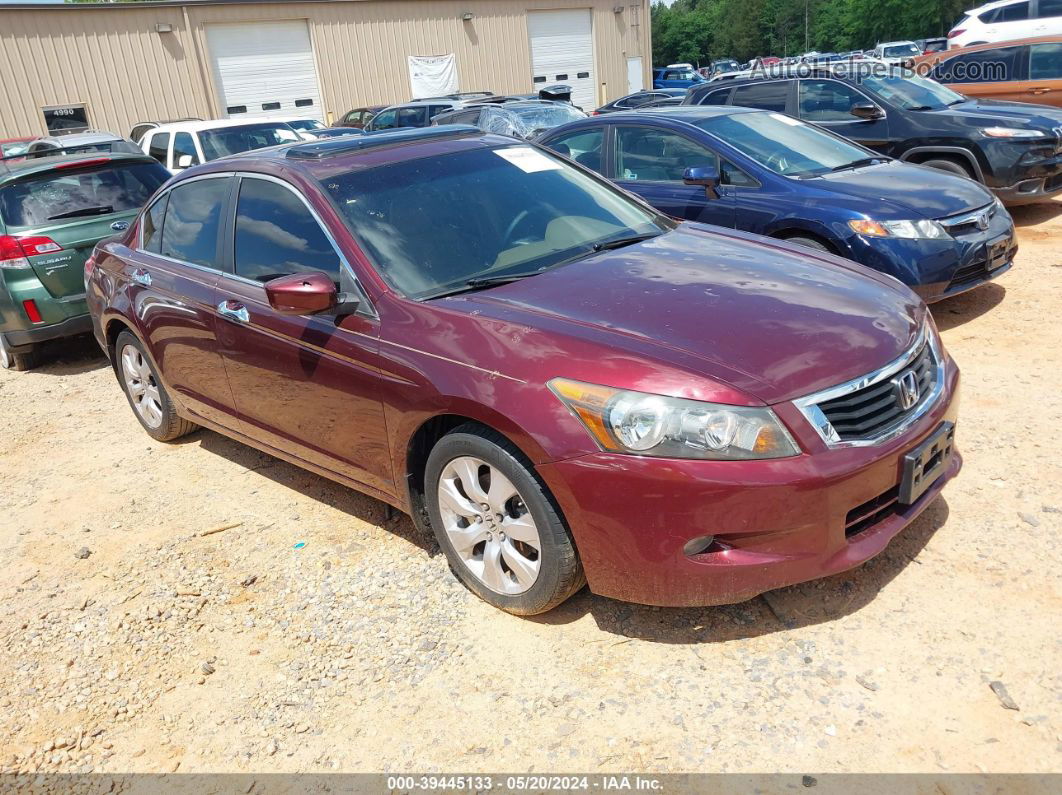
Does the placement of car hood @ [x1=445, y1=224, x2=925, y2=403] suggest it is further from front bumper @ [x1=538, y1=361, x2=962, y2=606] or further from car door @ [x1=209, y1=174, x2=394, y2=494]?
car door @ [x1=209, y1=174, x2=394, y2=494]

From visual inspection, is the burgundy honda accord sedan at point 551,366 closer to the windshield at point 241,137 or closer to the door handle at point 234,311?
the door handle at point 234,311

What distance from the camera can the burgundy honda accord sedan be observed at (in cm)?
264

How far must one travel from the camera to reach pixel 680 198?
6.39 m

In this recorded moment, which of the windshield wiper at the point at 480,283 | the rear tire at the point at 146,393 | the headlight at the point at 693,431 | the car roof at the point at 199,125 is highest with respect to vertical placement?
the car roof at the point at 199,125

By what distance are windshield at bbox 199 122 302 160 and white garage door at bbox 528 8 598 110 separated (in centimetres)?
1836

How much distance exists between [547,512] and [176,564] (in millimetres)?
2015

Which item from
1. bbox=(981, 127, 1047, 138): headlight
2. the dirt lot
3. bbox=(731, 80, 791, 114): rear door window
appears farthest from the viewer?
bbox=(731, 80, 791, 114): rear door window

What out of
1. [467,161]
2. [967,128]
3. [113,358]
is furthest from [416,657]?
[967,128]

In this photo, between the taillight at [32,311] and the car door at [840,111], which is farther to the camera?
the car door at [840,111]

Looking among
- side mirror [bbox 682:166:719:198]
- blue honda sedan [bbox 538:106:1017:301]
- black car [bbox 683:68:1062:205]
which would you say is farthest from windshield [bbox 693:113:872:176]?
black car [bbox 683:68:1062:205]

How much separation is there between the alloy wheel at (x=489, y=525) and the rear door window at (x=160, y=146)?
A: 10172 millimetres

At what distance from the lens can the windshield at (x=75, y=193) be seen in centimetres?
684

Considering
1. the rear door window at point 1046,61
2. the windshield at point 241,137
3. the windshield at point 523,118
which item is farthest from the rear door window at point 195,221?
the rear door window at point 1046,61

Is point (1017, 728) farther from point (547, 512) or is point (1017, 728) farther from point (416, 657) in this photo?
point (416, 657)
